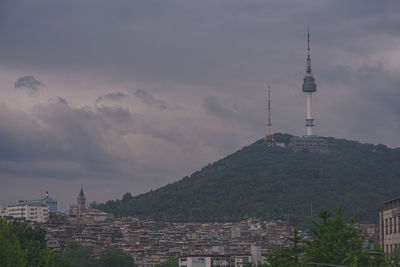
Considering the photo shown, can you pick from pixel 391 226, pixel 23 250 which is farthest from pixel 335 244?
pixel 391 226

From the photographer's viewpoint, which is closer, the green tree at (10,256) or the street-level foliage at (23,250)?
the green tree at (10,256)

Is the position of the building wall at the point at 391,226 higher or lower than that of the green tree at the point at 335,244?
higher

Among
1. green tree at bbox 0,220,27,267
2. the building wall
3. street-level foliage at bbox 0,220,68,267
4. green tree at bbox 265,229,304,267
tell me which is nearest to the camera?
green tree at bbox 0,220,27,267

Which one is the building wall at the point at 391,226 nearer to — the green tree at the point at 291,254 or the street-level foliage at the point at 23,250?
the green tree at the point at 291,254

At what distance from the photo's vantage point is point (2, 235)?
336 ft

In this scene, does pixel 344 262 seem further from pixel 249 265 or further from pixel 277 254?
pixel 249 265

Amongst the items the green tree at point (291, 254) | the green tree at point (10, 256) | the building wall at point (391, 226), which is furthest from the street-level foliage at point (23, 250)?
the building wall at point (391, 226)

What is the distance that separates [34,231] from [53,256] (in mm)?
33349

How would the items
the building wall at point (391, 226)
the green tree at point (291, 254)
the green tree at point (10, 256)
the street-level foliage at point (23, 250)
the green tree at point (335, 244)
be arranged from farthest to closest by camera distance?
1. the building wall at point (391, 226)
2. the green tree at point (291, 254)
3. the street-level foliage at point (23, 250)
4. the green tree at point (10, 256)
5. the green tree at point (335, 244)

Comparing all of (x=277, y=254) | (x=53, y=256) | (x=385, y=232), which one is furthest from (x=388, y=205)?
(x=53, y=256)

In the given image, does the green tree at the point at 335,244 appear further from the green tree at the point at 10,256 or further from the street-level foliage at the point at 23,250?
the street-level foliage at the point at 23,250

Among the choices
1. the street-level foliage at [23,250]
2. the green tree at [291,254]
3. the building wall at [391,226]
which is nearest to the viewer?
the street-level foliage at [23,250]

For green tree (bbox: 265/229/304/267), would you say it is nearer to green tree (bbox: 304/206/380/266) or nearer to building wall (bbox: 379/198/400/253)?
green tree (bbox: 304/206/380/266)

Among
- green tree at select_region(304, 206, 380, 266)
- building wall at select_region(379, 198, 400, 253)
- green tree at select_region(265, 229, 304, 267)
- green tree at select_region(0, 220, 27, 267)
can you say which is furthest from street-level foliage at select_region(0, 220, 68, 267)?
building wall at select_region(379, 198, 400, 253)
